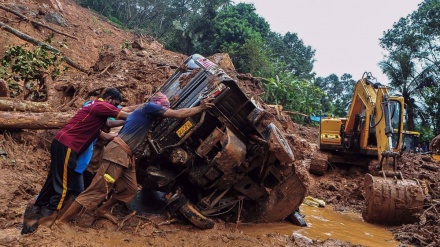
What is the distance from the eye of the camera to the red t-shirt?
3959 mm

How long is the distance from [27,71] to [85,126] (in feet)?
19.5

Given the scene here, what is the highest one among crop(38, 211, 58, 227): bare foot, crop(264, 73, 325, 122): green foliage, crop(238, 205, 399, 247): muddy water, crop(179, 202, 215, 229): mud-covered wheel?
crop(264, 73, 325, 122): green foliage

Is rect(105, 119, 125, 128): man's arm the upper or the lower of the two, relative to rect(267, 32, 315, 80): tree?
lower

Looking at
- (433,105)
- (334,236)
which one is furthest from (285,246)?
(433,105)

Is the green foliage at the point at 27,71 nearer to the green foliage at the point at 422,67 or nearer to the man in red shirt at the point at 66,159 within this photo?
the man in red shirt at the point at 66,159

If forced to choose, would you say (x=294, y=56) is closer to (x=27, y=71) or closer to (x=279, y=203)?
(x=27, y=71)

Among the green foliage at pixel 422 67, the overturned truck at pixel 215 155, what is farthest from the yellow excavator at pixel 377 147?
the green foliage at pixel 422 67

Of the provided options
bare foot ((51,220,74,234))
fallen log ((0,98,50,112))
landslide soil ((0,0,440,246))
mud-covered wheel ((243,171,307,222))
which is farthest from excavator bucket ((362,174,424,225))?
fallen log ((0,98,50,112))

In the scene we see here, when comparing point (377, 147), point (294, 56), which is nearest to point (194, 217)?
point (377, 147)

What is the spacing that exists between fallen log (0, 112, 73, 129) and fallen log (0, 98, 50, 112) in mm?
454

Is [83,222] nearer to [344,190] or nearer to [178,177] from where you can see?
[178,177]

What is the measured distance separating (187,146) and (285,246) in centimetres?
157

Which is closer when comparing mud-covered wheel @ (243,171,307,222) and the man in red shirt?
the man in red shirt

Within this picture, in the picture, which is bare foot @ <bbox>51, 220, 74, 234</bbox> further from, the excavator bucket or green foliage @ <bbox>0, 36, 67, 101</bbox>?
green foliage @ <bbox>0, 36, 67, 101</bbox>
